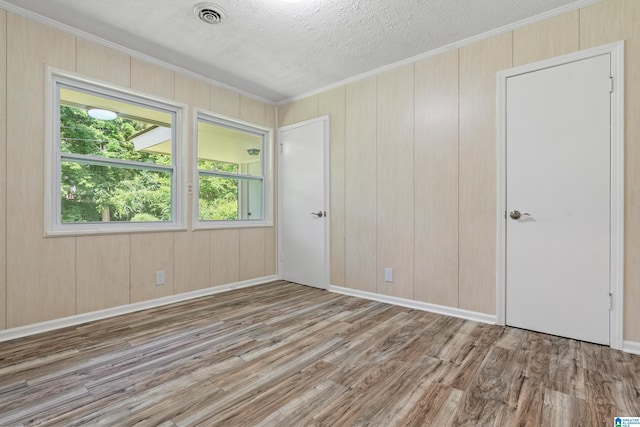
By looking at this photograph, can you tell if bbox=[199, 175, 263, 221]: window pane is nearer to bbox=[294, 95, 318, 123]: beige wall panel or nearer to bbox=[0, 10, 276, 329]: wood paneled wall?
bbox=[0, 10, 276, 329]: wood paneled wall

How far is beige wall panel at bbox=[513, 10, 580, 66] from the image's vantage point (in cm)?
238

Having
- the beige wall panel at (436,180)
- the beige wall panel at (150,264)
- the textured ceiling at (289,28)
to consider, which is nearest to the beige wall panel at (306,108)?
the textured ceiling at (289,28)

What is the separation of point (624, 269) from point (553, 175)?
0.80m

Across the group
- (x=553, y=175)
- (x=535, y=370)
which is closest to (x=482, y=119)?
(x=553, y=175)

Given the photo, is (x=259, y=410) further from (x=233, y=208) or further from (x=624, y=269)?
(x=233, y=208)

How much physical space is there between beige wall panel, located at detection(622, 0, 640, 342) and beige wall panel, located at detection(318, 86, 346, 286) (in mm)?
2469

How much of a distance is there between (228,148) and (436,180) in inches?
104

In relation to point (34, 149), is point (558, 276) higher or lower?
lower

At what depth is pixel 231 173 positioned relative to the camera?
13.3ft

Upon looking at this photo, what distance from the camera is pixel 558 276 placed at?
8.02 ft

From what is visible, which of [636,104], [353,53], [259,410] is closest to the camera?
[259,410]

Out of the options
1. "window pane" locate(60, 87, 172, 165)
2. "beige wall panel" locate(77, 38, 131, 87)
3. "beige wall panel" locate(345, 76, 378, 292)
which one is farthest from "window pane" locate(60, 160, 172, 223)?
"beige wall panel" locate(345, 76, 378, 292)

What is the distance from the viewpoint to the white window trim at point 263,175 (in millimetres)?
3605

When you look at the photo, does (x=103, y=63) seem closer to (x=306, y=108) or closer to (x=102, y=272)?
(x=102, y=272)
